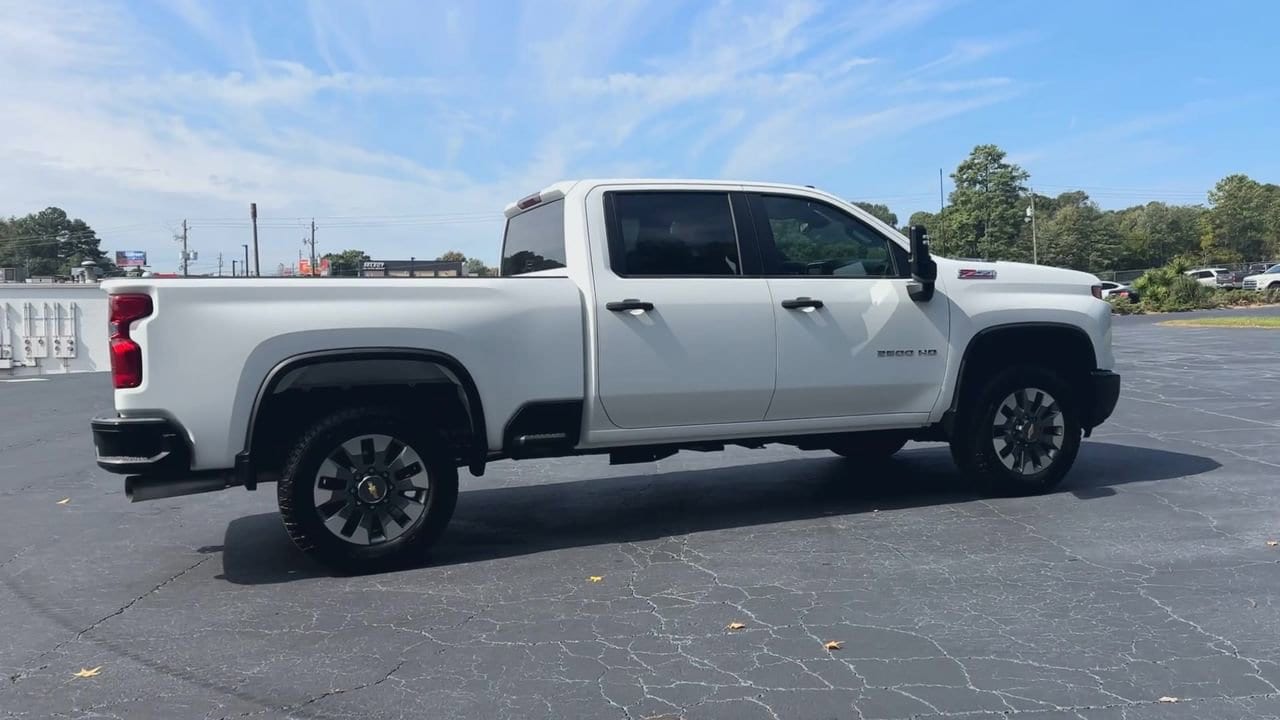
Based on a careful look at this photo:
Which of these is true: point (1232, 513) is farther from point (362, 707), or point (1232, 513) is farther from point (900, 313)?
point (362, 707)

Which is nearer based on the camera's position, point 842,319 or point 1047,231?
point 842,319

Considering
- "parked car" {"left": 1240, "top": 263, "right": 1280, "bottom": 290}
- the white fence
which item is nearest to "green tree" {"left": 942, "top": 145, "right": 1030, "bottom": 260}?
"parked car" {"left": 1240, "top": 263, "right": 1280, "bottom": 290}

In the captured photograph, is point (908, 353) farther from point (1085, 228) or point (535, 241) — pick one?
point (1085, 228)

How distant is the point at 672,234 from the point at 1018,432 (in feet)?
8.81

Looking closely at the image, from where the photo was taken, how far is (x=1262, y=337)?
21.4m

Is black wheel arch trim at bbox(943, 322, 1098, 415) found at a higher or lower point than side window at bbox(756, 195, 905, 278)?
lower

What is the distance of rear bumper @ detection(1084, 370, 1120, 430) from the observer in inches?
254

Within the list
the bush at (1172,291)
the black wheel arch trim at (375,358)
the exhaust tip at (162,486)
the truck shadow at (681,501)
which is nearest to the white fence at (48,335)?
the truck shadow at (681,501)

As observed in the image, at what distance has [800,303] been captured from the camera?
577 cm

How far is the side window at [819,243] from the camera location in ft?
19.4

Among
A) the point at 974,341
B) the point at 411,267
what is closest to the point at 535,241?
the point at 411,267

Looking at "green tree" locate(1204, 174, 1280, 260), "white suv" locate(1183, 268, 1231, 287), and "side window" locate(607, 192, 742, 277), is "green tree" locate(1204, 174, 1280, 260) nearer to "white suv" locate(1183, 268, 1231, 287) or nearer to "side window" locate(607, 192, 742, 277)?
"white suv" locate(1183, 268, 1231, 287)

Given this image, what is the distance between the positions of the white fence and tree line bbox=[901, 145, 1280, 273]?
58.5 m

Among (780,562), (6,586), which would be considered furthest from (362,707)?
(6,586)
